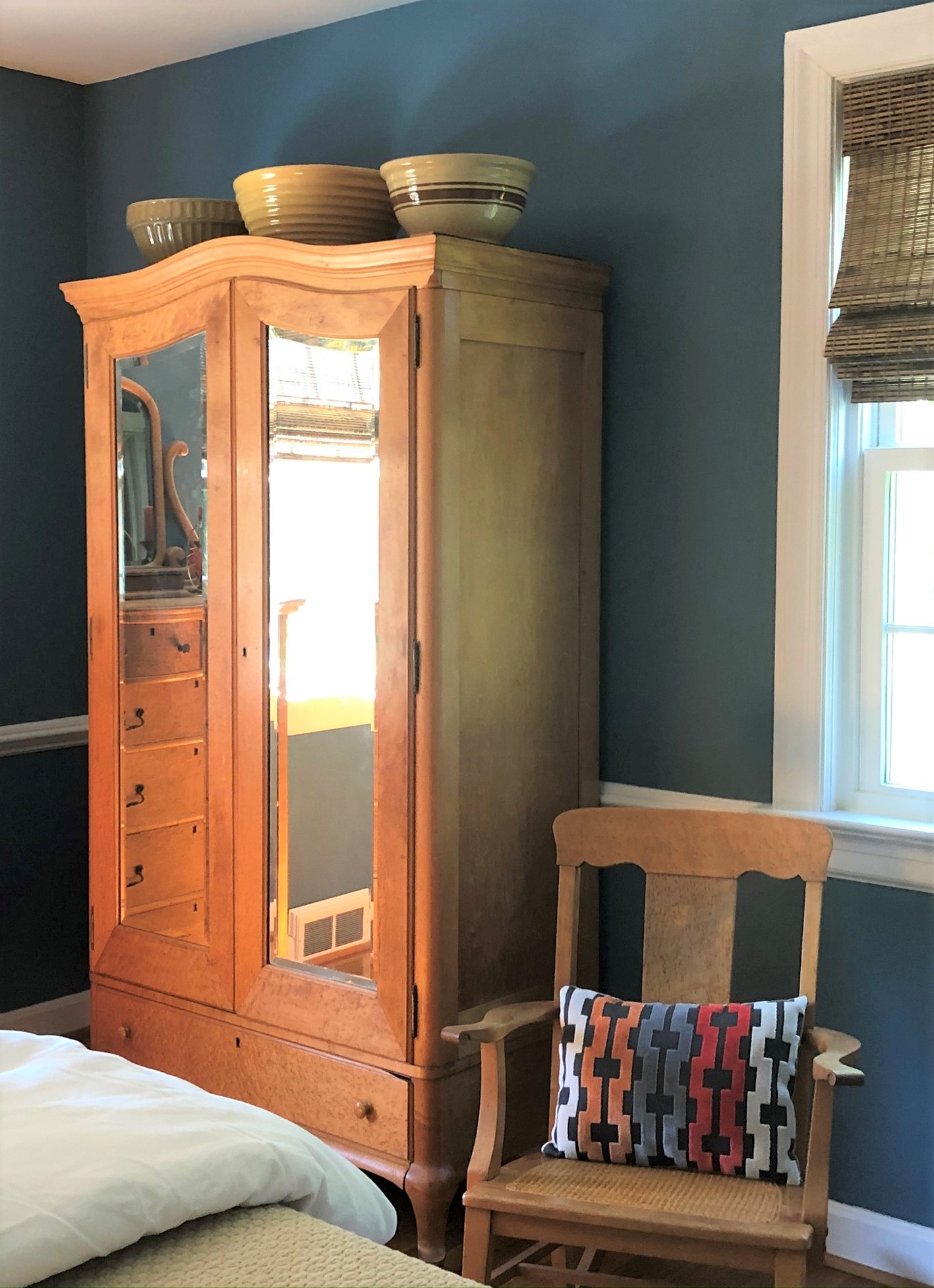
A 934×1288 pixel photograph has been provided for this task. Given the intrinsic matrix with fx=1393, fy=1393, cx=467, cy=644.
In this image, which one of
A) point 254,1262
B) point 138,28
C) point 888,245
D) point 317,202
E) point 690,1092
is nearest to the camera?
point 254,1262

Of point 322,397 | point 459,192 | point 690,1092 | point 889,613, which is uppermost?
point 459,192

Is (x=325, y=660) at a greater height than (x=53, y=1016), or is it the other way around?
(x=325, y=660)

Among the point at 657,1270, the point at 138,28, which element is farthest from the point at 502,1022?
the point at 138,28

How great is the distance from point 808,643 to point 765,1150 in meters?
0.93

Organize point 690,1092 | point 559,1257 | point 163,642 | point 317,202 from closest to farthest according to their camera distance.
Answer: point 690,1092 < point 559,1257 < point 317,202 < point 163,642

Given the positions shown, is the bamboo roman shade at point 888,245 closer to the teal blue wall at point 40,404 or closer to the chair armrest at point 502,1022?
the chair armrest at point 502,1022

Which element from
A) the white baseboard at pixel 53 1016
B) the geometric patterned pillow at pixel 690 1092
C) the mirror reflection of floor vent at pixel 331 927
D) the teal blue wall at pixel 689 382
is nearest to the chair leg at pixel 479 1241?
the geometric patterned pillow at pixel 690 1092

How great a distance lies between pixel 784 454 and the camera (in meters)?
2.67

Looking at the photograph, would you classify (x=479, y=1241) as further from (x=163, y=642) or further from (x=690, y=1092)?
(x=163, y=642)

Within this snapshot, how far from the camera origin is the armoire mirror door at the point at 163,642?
2.96 metres

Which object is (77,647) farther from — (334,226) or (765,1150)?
(765,1150)

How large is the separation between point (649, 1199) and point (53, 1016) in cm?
230

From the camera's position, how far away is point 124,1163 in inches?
61.3

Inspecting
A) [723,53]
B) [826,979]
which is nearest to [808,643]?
[826,979]
